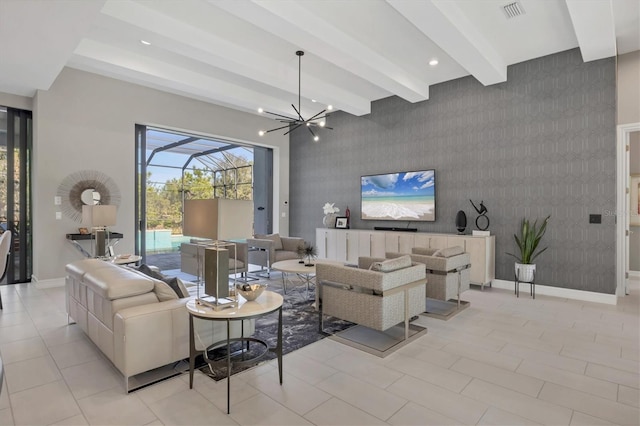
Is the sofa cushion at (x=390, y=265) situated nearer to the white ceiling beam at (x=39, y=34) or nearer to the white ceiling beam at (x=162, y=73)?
the white ceiling beam at (x=39, y=34)

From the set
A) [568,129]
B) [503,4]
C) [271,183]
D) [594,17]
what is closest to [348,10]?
[503,4]

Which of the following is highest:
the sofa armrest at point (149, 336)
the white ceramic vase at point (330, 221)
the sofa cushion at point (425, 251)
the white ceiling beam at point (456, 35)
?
the white ceiling beam at point (456, 35)

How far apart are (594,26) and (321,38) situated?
310 centimetres

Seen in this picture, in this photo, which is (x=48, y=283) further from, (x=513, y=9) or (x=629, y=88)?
(x=629, y=88)

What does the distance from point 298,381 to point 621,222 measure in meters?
5.17

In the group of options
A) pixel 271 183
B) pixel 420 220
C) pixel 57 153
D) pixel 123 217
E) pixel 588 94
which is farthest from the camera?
pixel 271 183

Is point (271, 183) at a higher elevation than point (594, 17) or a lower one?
lower

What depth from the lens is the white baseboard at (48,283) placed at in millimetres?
5285

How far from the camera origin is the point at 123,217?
6.00 m

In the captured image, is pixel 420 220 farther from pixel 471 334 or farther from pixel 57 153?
pixel 57 153

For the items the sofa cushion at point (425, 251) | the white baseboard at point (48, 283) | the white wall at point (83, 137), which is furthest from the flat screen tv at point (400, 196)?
the white baseboard at point (48, 283)

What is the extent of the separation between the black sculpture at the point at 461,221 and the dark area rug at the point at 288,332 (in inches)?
109

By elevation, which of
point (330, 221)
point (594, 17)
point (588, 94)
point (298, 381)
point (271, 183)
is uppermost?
point (594, 17)

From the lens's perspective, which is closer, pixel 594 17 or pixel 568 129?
pixel 594 17
